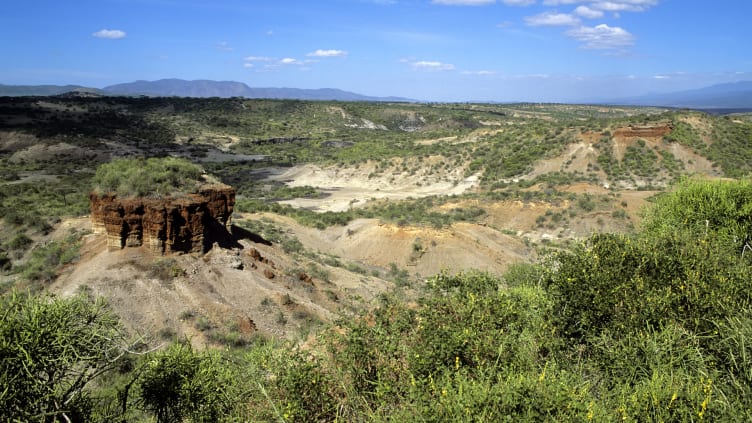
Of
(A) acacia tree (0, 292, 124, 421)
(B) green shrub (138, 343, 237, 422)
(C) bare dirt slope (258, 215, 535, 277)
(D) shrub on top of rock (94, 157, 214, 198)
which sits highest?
(D) shrub on top of rock (94, 157, 214, 198)

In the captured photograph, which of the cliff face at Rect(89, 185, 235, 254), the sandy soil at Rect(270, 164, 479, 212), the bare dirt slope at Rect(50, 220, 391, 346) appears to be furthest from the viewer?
the sandy soil at Rect(270, 164, 479, 212)

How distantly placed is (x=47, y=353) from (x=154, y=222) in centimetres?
1129

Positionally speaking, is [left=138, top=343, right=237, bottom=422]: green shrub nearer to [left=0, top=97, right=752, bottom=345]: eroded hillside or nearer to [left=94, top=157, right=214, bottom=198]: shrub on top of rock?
[left=0, top=97, right=752, bottom=345]: eroded hillside

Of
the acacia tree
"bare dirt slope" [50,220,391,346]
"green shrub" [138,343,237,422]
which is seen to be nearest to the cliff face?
"bare dirt slope" [50,220,391,346]

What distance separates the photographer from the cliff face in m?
18.0

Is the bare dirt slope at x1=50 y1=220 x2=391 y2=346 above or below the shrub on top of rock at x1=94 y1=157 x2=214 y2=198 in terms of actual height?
below

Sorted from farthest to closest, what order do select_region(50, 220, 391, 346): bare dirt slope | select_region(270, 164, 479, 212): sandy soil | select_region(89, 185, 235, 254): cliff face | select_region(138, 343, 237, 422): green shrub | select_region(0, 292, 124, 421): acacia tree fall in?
select_region(270, 164, 479, 212): sandy soil, select_region(89, 185, 235, 254): cliff face, select_region(50, 220, 391, 346): bare dirt slope, select_region(138, 343, 237, 422): green shrub, select_region(0, 292, 124, 421): acacia tree

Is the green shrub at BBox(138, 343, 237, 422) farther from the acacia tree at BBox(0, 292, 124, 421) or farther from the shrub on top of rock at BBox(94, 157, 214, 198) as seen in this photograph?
the shrub on top of rock at BBox(94, 157, 214, 198)

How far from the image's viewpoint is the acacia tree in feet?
22.6

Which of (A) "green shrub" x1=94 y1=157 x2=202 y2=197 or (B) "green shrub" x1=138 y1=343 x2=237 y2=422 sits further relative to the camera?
(A) "green shrub" x1=94 y1=157 x2=202 y2=197

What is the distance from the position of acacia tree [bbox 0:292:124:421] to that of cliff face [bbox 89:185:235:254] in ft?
32.1

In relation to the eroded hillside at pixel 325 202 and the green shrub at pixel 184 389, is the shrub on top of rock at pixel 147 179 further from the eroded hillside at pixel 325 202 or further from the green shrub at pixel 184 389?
the green shrub at pixel 184 389

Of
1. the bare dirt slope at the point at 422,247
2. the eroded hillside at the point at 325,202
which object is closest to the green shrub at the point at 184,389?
the eroded hillside at the point at 325,202

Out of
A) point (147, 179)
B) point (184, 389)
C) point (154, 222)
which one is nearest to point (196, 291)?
point (154, 222)
